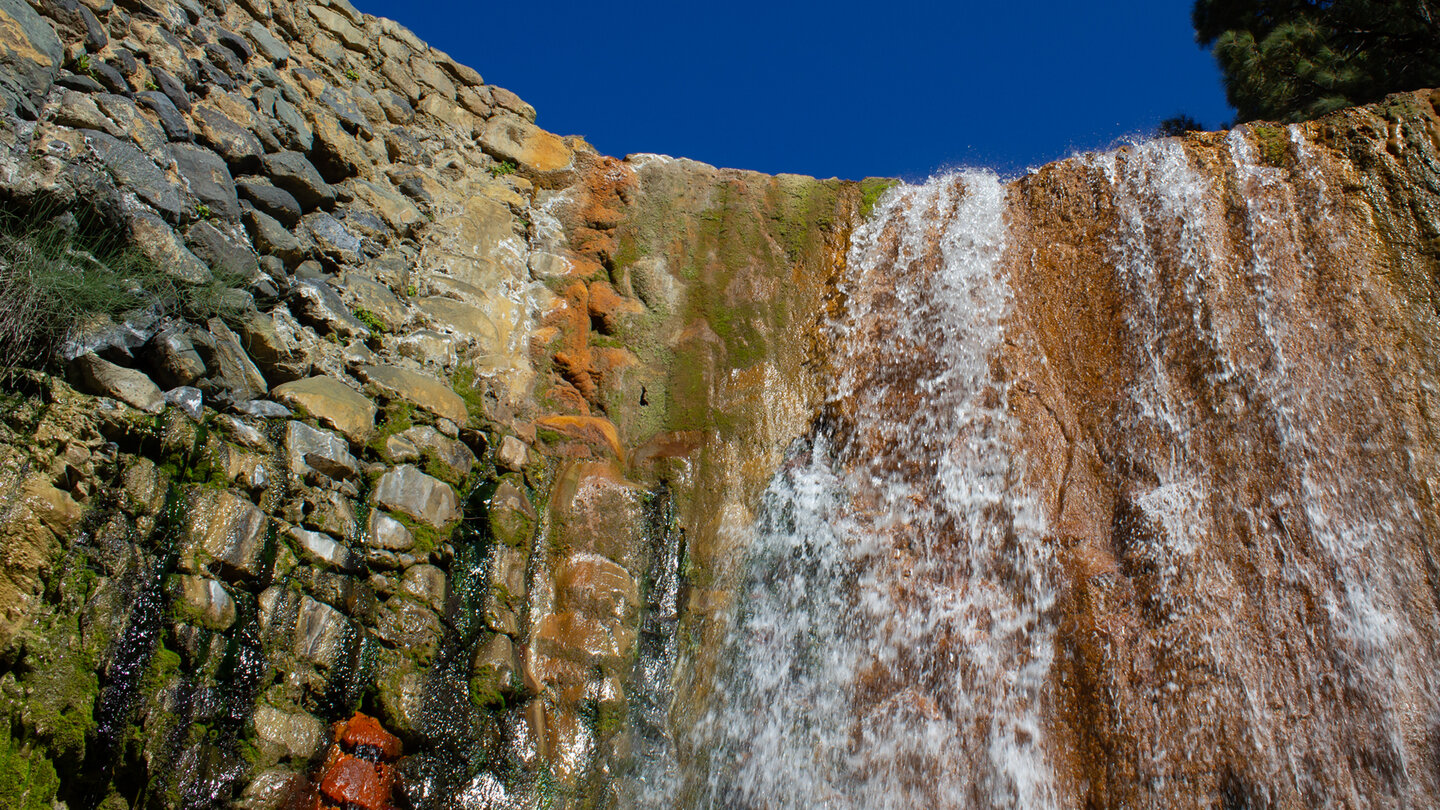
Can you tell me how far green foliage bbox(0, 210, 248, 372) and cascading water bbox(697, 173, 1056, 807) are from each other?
279 centimetres

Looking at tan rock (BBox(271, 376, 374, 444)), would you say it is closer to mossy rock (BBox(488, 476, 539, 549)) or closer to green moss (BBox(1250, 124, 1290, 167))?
mossy rock (BBox(488, 476, 539, 549))

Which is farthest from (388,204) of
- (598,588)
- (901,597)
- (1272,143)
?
(1272,143)

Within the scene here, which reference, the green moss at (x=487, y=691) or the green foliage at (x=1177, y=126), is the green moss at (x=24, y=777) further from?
the green foliage at (x=1177, y=126)

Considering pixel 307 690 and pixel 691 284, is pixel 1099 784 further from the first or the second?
pixel 691 284

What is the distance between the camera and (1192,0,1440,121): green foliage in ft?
21.7

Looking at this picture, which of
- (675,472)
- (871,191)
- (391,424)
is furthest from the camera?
(871,191)

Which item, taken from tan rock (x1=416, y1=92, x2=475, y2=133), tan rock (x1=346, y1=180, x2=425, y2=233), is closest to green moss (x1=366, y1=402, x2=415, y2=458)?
tan rock (x1=346, y1=180, x2=425, y2=233)

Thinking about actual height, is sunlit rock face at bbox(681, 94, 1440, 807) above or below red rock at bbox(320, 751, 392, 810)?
above

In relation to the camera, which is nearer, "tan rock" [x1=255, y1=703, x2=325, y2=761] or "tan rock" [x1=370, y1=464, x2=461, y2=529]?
"tan rock" [x1=255, y1=703, x2=325, y2=761]

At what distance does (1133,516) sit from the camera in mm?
3686

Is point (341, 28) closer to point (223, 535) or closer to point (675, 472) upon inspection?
point (675, 472)

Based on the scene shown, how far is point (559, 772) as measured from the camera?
11.0 ft

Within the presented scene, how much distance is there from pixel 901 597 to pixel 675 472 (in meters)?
1.32

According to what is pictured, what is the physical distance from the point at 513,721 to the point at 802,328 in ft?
8.81
